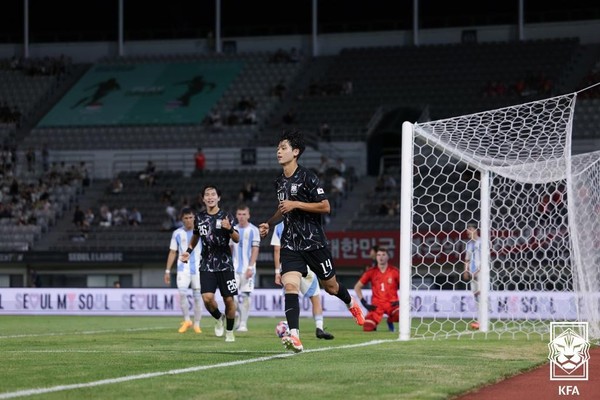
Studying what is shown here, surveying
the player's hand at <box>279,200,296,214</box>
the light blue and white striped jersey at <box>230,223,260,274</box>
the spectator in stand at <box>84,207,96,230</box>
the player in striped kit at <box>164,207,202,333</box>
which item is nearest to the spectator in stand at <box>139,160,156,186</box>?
the spectator in stand at <box>84,207,96,230</box>

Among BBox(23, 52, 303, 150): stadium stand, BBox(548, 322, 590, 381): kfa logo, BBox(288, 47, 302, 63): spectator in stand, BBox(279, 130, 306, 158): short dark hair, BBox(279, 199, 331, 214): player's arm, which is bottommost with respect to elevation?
BBox(548, 322, 590, 381): kfa logo

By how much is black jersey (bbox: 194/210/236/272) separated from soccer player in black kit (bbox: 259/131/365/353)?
389 cm

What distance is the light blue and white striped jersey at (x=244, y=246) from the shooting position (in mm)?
21031

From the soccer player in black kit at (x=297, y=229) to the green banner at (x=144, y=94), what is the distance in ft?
122

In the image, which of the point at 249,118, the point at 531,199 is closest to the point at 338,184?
the point at 249,118

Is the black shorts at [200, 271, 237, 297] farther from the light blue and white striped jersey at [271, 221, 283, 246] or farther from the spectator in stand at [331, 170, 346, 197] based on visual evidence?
the spectator in stand at [331, 170, 346, 197]

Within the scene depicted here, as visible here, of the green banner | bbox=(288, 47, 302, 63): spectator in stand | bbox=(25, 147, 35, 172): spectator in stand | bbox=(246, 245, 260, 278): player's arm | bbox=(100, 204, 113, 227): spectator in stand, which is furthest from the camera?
bbox=(288, 47, 302, 63): spectator in stand

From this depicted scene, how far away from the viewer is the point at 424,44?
165ft

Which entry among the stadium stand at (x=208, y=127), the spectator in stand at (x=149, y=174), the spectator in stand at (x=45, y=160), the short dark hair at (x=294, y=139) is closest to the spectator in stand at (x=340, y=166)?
the stadium stand at (x=208, y=127)

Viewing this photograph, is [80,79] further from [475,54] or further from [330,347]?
[330,347]

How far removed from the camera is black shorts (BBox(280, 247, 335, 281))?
12.6 meters

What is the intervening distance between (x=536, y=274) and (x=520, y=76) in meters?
25.2

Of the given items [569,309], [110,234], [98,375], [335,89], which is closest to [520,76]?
[335,89]

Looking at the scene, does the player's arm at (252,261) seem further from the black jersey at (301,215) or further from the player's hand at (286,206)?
the player's hand at (286,206)
